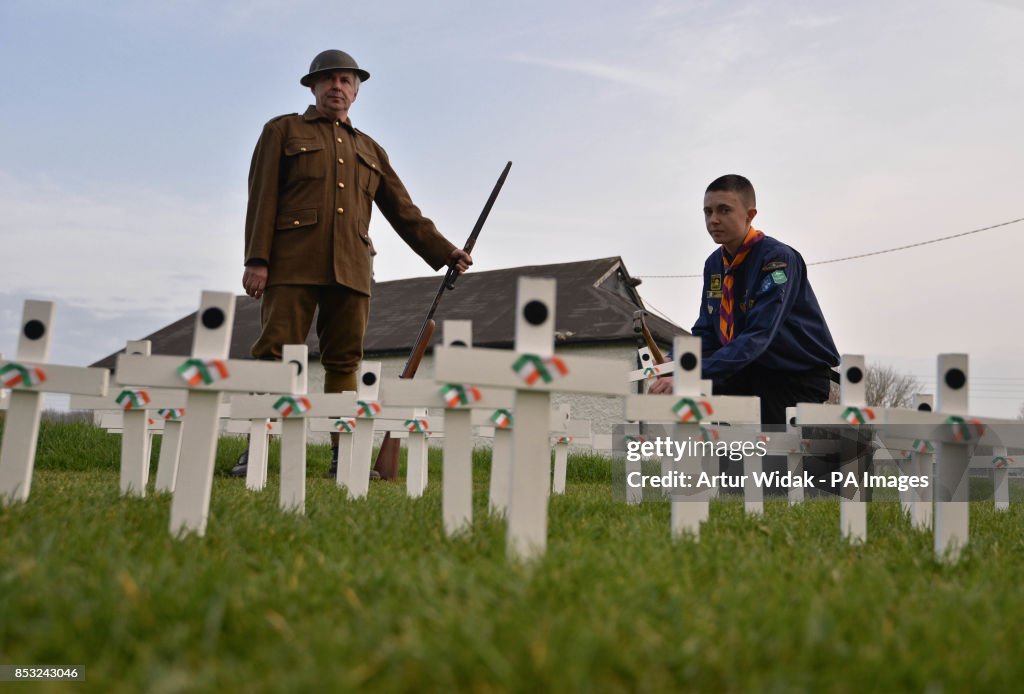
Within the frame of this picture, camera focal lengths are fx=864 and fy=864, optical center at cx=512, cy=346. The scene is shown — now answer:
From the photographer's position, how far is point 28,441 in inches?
144

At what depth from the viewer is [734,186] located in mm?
5934

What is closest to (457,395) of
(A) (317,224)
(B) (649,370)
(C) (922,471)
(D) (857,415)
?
(D) (857,415)

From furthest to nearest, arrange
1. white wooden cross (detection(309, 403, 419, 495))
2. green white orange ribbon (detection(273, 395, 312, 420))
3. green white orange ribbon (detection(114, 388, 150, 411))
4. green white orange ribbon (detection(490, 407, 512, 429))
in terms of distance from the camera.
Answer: white wooden cross (detection(309, 403, 419, 495)) → green white orange ribbon (detection(114, 388, 150, 411)) → green white orange ribbon (detection(490, 407, 512, 429)) → green white orange ribbon (detection(273, 395, 312, 420))

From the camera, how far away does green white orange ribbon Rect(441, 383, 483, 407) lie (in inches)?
143

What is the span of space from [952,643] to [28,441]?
350 cm

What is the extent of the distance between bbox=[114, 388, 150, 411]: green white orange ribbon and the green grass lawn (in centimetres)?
107

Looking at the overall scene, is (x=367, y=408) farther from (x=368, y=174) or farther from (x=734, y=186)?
(x=734, y=186)

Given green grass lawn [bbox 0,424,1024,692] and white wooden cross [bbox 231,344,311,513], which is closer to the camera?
green grass lawn [bbox 0,424,1024,692]

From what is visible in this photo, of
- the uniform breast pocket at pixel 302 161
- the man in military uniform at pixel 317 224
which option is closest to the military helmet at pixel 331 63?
the man in military uniform at pixel 317 224

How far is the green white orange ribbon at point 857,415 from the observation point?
3807 millimetres

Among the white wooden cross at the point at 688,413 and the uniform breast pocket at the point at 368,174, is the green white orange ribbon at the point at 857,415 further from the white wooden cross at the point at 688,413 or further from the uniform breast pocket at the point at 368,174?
the uniform breast pocket at the point at 368,174

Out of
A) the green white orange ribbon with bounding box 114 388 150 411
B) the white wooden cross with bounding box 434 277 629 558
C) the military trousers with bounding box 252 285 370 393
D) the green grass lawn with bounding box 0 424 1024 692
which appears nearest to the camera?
the green grass lawn with bounding box 0 424 1024 692

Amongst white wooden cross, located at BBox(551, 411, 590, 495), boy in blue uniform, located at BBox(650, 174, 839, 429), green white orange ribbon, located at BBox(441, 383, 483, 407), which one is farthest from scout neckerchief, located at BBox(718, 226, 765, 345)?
green white orange ribbon, located at BBox(441, 383, 483, 407)

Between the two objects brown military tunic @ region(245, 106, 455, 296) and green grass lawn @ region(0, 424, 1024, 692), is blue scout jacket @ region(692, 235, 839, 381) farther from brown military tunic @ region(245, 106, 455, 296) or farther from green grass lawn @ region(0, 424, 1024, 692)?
brown military tunic @ region(245, 106, 455, 296)
